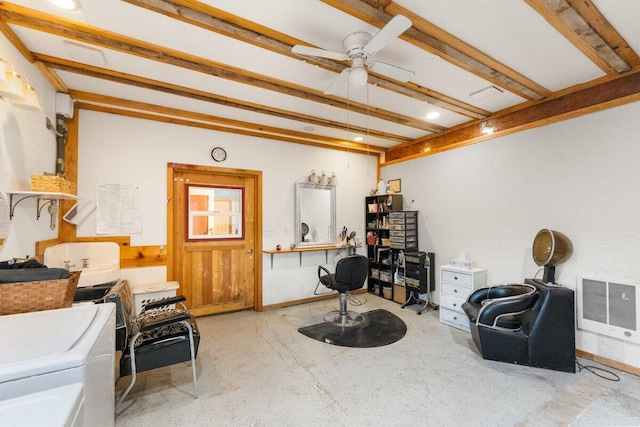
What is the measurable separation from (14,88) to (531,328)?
4281 millimetres

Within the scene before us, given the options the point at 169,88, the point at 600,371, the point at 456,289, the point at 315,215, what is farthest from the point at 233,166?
the point at 600,371

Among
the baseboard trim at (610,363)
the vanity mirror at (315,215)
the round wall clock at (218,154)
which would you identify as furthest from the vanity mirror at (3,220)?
the baseboard trim at (610,363)

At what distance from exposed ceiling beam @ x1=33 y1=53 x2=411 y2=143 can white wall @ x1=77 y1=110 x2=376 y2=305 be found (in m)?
0.78

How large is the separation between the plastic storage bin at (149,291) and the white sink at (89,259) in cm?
32

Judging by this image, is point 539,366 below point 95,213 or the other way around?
below

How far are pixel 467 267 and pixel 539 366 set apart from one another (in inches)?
49.8

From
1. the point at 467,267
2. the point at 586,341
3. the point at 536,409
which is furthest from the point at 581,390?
the point at 467,267

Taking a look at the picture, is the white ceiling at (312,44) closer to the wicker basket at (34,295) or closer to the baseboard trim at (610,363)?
the wicker basket at (34,295)

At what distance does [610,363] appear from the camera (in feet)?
8.59

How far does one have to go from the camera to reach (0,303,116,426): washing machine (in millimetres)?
889

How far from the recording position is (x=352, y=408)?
206 centimetres

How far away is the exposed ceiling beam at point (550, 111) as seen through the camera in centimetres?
258

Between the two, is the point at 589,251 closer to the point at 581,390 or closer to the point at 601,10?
the point at 581,390

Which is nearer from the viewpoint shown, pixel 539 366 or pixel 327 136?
pixel 539 366
